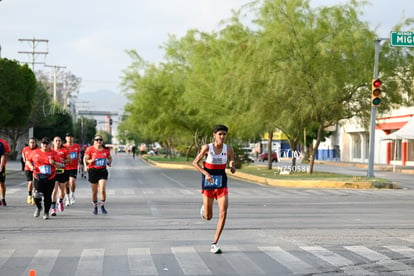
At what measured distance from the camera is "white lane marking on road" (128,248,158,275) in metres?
8.69

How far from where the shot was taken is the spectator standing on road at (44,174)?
48.7ft

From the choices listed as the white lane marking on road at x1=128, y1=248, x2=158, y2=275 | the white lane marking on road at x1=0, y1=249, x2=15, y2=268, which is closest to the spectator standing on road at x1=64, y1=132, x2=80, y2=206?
the white lane marking on road at x1=0, y1=249, x2=15, y2=268

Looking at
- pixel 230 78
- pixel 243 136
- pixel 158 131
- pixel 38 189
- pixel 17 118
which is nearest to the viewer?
pixel 38 189

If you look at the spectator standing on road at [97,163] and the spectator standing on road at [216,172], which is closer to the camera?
the spectator standing on road at [216,172]

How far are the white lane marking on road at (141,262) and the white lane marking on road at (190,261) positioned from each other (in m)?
0.39

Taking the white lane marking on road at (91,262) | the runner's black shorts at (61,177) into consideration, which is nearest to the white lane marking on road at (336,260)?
the white lane marking on road at (91,262)

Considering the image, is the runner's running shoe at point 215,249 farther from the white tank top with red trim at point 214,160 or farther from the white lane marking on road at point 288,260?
the white tank top with red trim at point 214,160

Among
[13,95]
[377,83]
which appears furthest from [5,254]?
[13,95]

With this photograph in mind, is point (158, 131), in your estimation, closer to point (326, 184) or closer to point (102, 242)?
point (326, 184)

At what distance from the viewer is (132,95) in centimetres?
5744

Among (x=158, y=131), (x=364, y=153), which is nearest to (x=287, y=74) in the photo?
(x=158, y=131)

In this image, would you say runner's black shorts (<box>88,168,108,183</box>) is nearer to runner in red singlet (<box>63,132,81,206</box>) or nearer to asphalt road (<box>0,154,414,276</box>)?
asphalt road (<box>0,154,414,276</box>)

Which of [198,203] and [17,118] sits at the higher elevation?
[17,118]

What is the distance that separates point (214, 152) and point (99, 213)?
6.51 meters
